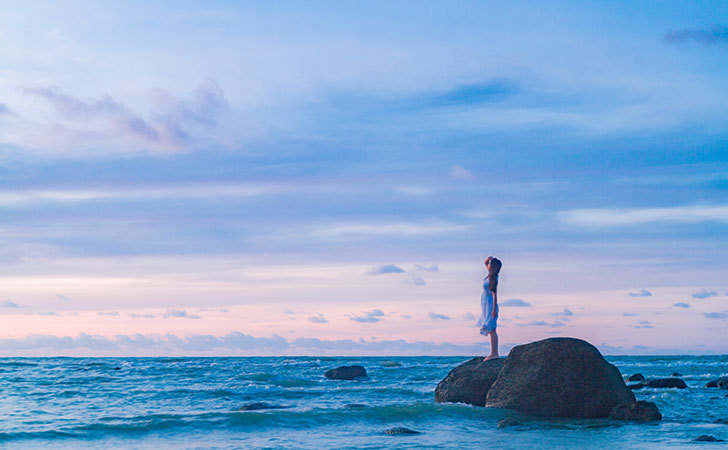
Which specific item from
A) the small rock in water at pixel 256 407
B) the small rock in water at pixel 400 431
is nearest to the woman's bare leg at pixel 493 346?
the small rock in water at pixel 400 431

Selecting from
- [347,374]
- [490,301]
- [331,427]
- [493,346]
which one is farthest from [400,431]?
[347,374]

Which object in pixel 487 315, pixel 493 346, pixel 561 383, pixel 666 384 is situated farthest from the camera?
pixel 666 384

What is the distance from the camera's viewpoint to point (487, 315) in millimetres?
16625

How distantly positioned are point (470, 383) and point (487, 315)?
176 cm

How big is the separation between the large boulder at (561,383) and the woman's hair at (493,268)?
190 centimetres

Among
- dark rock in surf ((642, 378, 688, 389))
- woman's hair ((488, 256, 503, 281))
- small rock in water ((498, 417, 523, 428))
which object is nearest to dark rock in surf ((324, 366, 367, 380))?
dark rock in surf ((642, 378, 688, 389))

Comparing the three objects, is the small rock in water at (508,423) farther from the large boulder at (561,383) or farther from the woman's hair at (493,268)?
the woman's hair at (493,268)

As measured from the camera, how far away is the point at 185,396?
78.7 feet

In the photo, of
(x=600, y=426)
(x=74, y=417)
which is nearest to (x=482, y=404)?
(x=600, y=426)

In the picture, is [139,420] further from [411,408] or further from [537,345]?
[537,345]

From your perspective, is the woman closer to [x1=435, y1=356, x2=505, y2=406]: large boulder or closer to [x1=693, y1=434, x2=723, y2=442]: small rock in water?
[x1=435, y1=356, x2=505, y2=406]: large boulder

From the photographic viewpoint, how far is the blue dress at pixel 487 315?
16.6 meters

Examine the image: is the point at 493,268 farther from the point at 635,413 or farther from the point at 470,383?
the point at 635,413

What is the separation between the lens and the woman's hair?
653 inches
